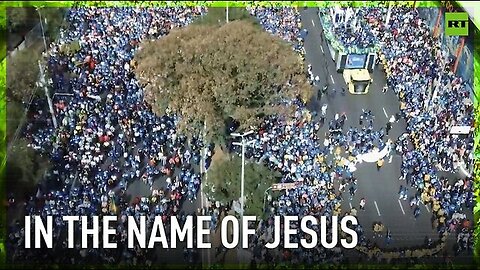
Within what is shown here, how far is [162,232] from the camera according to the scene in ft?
85.2

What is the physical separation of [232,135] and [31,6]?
1555 centimetres

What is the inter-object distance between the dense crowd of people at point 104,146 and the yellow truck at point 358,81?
8332 millimetres

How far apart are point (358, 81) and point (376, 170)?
537cm

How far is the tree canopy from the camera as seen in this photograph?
27938 mm

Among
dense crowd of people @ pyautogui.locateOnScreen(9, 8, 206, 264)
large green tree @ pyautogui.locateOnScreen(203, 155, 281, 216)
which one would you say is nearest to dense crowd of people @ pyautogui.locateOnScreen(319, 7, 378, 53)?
dense crowd of people @ pyautogui.locateOnScreen(9, 8, 206, 264)

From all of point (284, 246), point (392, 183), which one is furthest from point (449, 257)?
point (284, 246)

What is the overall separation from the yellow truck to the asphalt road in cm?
24

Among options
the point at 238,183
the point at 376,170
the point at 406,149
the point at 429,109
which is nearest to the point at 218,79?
Answer: the point at 238,183

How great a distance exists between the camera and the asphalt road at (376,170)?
2691cm

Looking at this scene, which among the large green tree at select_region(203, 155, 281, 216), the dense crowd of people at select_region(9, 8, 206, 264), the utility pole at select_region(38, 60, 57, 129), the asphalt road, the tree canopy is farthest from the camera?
the utility pole at select_region(38, 60, 57, 129)

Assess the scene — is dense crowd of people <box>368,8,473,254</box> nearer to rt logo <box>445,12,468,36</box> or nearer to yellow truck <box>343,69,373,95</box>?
rt logo <box>445,12,468,36</box>

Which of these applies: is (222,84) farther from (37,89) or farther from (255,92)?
(37,89)

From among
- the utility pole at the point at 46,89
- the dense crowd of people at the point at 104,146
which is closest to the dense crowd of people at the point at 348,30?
the dense crowd of people at the point at 104,146

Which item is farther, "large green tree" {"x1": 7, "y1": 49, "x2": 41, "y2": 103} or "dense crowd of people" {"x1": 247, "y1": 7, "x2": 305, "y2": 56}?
"dense crowd of people" {"x1": 247, "y1": 7, "x2": 305, "y2": 56}
